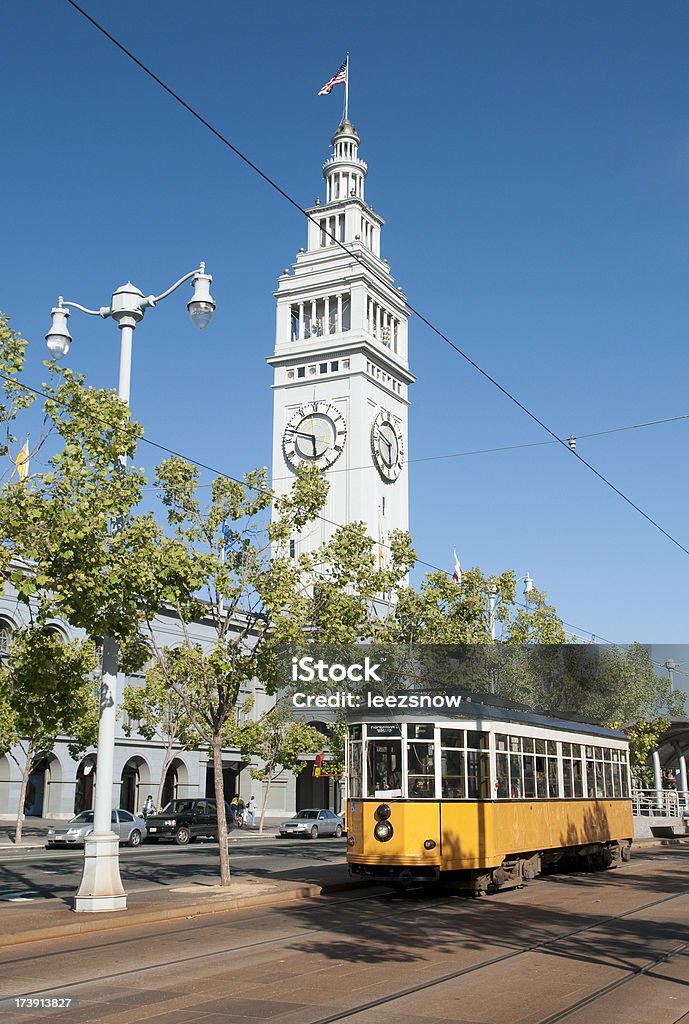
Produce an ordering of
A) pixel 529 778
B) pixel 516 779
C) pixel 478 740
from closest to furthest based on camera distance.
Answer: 1. pixel 478 740
2. pixel 516 779
3. pixel 529 778

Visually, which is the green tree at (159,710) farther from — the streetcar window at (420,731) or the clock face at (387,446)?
the clock face at (387,446)

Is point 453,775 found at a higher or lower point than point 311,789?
higher

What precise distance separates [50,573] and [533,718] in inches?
405

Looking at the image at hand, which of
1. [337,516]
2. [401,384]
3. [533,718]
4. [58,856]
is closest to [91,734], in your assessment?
[58,856]

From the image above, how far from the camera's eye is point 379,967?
36.3 ft

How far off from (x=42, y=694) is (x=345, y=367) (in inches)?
2675

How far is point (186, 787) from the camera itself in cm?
5616

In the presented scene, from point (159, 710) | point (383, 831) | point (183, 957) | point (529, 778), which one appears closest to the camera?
point (183, 957)

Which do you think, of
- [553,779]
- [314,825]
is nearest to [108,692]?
[553,779]

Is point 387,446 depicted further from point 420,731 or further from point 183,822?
point 420,731

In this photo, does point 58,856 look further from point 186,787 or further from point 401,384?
point 401,384

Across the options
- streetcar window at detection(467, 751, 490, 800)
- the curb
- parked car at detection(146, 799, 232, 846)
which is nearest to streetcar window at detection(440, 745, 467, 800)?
streetcar window at detection(467, 751, 490, 800)

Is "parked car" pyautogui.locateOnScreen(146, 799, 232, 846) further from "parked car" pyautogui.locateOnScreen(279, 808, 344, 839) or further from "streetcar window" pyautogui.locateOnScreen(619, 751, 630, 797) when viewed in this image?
"streetcar window" pyautogui.locateOnScreen(619, 751, 630, 797)

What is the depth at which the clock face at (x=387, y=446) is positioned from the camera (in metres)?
82.8
